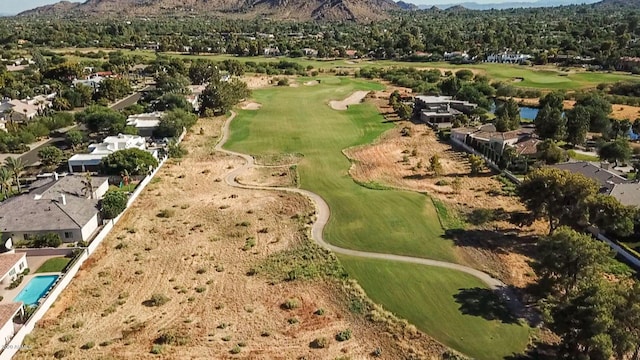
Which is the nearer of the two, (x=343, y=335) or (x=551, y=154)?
(x=343, y=335)

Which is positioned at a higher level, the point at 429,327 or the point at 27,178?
the point at 27,178

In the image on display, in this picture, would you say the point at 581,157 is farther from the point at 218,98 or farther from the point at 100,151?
the point at 100,151

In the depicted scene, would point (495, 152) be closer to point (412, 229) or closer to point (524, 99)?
point (412, 229)

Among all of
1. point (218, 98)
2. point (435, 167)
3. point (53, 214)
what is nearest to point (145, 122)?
point (218, 98)

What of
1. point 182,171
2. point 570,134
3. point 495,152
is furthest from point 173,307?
point 570,134

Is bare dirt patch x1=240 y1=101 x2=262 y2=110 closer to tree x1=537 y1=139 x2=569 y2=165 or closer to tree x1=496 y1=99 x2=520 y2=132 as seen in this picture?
tree x1=496 y1=99 x2=520 y2=132

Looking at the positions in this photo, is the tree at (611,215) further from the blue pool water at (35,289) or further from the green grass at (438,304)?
the blue pool water at (35,289)

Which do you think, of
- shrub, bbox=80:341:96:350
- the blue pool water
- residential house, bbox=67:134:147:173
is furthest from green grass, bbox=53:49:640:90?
shrub, bbox=80:341:96:350
